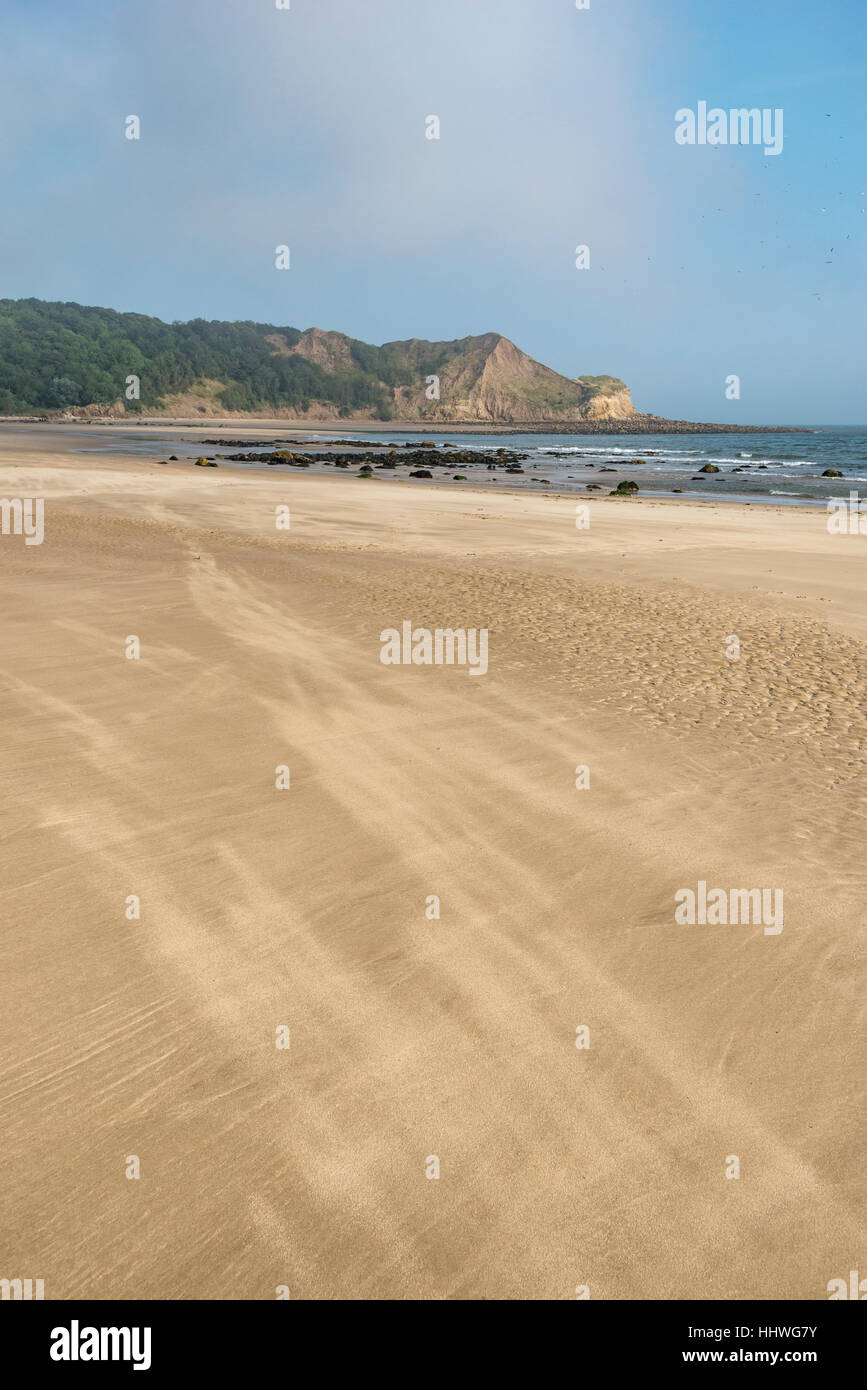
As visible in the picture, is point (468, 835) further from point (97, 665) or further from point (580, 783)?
point (97, 665)

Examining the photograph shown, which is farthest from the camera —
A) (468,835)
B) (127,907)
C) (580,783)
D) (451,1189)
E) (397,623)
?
(397,623)

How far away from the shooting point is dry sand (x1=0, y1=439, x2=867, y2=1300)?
3.05 m

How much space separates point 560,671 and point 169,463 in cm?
3457

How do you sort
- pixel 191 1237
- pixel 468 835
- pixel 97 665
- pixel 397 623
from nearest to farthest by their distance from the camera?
1. pixel 191 1237
2. pixel 468 835
3. pixel 97 665
4. pixel 397 623

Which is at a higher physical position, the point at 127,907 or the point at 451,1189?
the point at 127,907

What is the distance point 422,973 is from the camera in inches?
174

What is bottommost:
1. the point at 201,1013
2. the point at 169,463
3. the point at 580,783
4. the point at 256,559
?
the point at 201,1013

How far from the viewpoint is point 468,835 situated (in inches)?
232

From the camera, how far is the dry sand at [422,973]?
120 inches
